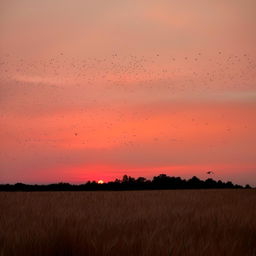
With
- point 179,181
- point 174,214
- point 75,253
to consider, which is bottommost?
point 75,253

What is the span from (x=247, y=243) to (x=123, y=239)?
4.30 feet

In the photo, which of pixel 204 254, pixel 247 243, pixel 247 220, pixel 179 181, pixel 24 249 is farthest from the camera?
pixel 179 181

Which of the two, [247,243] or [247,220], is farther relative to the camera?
[247,220]

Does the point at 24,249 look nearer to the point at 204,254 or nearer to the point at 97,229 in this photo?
the point at 97,229

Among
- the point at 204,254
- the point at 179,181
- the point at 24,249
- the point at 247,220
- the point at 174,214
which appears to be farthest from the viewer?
the point at 179,181

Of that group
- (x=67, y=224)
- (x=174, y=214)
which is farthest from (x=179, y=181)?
(x=67, y=224)

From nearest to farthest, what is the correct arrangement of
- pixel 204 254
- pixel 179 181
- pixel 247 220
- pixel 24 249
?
pixel 204 254 < pixel 24 249 < pixel 247 220 < pixel 179 181

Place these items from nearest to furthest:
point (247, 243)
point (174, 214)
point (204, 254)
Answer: point (204, 254), point (247, 243), point (174, 214)

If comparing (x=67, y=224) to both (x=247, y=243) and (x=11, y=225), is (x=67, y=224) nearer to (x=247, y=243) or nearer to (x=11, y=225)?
(x=11, y=225)

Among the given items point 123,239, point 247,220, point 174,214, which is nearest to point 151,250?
point 123,239

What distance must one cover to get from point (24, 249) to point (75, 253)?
432 mm

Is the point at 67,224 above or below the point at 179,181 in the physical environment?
below

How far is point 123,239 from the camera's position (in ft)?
15.0

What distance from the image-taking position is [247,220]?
6.57 m
